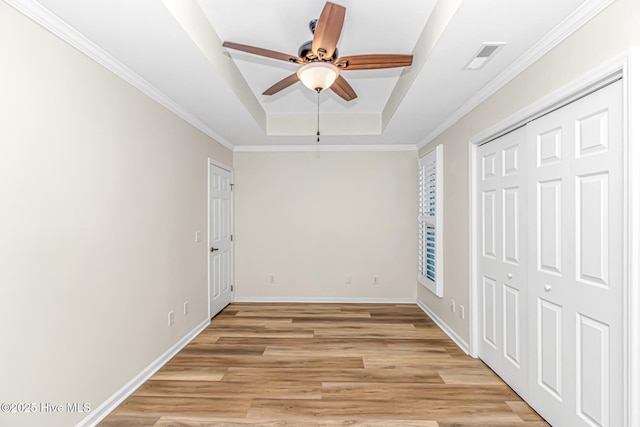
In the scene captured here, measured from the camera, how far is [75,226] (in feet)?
6.43

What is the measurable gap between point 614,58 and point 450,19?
79 centimetres

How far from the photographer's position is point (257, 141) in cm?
473

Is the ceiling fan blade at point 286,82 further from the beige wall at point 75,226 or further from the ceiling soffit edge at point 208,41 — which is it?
the beige wall at point 75,226

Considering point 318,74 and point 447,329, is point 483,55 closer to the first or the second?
point 318,74

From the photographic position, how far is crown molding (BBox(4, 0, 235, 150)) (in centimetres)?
163

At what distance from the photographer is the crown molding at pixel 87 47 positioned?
163cm

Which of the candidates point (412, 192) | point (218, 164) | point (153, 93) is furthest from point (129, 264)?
point (412, 192)

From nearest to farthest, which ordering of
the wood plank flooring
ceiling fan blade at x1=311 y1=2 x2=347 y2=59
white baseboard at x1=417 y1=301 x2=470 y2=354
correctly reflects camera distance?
ceiling fan blade at x1=311 y1=2 x2=347 y2=59 < the wood plank flooring < white baseboard at x1=417 y1=301 x2=470 y2=354

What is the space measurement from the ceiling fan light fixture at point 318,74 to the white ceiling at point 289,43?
446 millimetres

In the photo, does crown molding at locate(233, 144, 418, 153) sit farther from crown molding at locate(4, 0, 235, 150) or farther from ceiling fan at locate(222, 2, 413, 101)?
ceiling fan at locate(222, 2, 413, 101)

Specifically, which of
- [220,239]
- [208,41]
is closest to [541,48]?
[208,41]

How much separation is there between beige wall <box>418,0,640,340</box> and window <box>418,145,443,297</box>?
0.35ft

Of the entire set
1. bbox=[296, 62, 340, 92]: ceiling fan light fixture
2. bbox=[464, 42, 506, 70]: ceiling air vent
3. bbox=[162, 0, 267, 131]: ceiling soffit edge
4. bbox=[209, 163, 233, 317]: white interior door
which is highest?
bbox=[162, 0, 267, 131]: ceiling soffit edge

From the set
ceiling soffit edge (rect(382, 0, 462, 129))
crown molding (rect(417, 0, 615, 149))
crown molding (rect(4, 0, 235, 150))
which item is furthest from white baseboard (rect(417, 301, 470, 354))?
crown molding (rect(4, 0, 235, 150))
